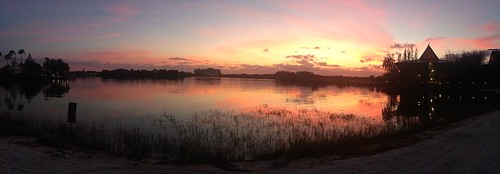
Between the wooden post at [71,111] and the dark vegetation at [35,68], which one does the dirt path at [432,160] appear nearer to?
the wooden post at [71,111]

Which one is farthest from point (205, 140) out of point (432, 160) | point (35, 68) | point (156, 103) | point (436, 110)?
point (35, 68)

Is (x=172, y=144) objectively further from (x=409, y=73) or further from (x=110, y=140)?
(x=409, y=73)

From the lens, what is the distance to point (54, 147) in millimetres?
14195

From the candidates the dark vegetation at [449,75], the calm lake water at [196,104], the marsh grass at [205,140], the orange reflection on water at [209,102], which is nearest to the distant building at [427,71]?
the dark vegetation at [449,75]

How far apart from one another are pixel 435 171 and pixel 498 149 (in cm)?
425

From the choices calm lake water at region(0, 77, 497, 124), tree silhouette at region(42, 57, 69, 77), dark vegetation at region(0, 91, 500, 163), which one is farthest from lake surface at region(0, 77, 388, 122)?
tree silhouette at region(42, 57, 69, 77)

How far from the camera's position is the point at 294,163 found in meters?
13.4

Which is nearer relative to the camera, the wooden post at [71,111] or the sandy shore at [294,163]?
the sandy shore at [294,163]

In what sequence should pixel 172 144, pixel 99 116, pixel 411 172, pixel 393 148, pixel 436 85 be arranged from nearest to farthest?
pixel 411 172
pixel 393 148
pixel 172 144
pixel 99 116
pixel 436 85

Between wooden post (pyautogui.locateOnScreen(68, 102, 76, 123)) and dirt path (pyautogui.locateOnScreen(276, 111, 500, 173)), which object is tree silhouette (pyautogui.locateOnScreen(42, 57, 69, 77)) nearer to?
wooden post (pyautogui.locateOnScreen(68, 102, 76, 123))

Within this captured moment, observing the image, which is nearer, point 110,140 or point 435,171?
point 435,171

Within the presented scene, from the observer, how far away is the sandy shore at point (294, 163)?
11.3 meters

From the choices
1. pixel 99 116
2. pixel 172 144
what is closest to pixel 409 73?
pixel 99 116

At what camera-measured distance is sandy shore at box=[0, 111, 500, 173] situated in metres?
11.3
